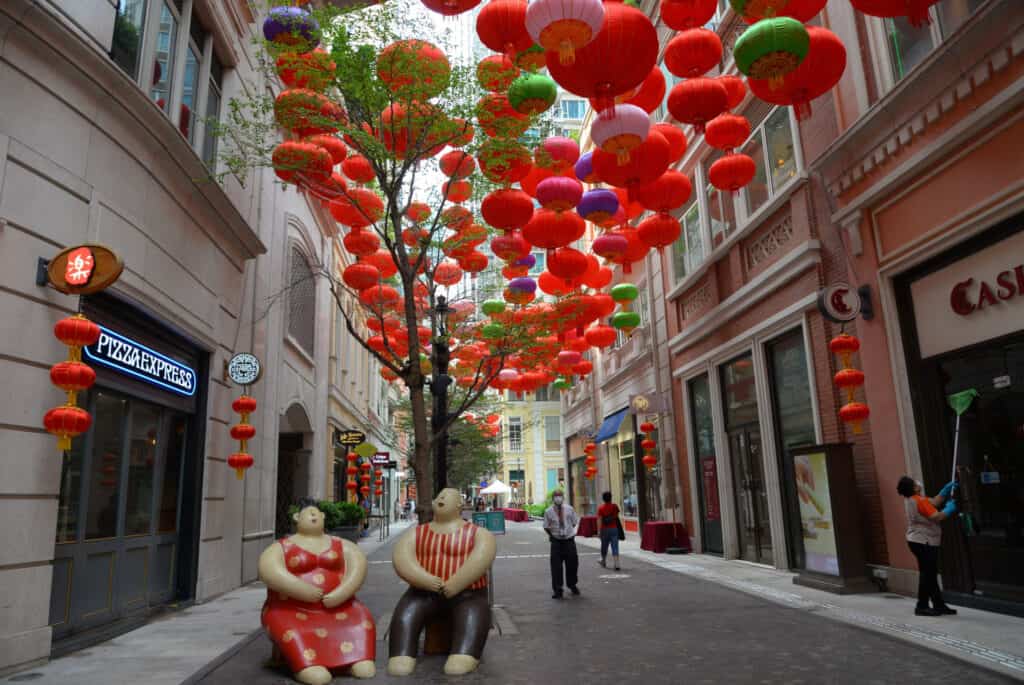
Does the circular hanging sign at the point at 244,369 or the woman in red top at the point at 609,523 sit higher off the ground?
the circular hanging sign at the point at 244,369

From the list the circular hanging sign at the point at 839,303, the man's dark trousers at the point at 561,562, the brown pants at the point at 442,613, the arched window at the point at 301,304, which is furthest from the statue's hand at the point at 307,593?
the arched window at the point at 301,304

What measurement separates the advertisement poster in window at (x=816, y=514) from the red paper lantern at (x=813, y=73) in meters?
5.30

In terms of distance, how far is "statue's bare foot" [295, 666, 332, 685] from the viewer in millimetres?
5703

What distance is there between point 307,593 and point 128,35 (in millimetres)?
7323

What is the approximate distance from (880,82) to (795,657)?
7.89 meters

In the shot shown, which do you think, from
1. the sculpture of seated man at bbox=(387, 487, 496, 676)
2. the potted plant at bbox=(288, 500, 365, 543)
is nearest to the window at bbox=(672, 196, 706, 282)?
the sculpture of seated man at bbox=(387, 487, 496, 676)

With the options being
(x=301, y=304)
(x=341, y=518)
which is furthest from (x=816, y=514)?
(x=301, y=304)

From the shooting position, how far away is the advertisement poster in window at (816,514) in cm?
991

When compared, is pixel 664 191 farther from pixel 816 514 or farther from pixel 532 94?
pixel 816 514

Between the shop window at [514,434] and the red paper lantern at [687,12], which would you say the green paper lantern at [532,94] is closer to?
the red paper lantern at [687,12]

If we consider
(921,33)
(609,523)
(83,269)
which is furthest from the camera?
(609,523)

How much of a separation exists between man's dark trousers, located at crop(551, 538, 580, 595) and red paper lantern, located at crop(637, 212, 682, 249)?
17.2ft

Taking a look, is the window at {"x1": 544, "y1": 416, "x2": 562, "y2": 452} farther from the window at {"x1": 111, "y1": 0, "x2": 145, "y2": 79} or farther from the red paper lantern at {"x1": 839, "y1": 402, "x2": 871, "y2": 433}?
the window at {"x1": 111, "y1": 0, "x2": 145, "y2": 79}

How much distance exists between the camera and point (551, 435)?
52875 mm
